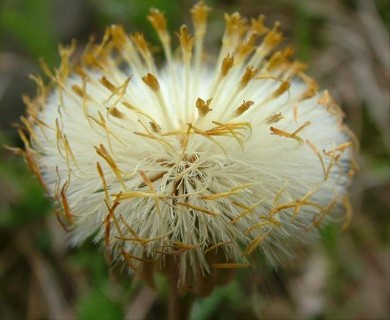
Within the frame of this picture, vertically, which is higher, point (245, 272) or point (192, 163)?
point (192, 163)

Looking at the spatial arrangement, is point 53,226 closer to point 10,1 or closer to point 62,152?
point 62,152

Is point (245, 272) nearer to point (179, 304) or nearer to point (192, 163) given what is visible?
point (179, 304)

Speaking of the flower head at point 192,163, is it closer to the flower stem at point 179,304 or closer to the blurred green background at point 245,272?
the flower stem at point 179,304

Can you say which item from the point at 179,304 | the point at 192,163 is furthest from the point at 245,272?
the point at 192,163

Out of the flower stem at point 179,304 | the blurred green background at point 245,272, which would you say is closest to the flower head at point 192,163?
the flower stem at point 179,304

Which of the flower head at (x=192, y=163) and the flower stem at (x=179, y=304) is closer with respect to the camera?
the flower head at (x=192, y=163)

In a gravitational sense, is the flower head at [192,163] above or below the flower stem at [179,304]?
above
